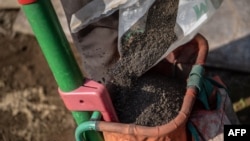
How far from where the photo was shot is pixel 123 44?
1439 millimetres

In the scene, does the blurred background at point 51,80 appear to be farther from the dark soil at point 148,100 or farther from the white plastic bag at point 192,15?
the white plastic bag at point 192,15

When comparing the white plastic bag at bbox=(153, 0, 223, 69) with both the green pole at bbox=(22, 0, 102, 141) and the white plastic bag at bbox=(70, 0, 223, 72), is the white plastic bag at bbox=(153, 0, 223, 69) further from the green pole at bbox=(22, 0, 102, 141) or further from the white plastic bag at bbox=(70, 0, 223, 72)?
the green pole at bbox=(22, 0, 102, 141)

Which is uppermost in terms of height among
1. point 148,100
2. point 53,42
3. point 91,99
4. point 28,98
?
point 53,42

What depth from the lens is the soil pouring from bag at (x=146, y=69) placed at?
1.44 m

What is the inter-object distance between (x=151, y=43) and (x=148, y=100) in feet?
0.67

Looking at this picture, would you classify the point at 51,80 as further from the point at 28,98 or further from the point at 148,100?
the point at 148,100

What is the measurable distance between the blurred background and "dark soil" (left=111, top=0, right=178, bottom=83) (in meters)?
0.73

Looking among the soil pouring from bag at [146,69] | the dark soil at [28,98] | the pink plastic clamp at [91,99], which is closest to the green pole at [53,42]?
the pink plastic clamp at [91,99]

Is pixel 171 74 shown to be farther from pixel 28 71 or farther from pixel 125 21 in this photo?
pixel 28 71

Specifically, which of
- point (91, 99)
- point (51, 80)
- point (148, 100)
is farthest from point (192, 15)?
point (51, 80)

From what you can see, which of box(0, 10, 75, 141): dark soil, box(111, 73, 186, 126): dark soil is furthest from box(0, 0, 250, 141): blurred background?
box(111, 73, 186, 126): dark soil

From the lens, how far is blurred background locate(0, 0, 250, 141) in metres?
2.11

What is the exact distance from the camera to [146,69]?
1.49m

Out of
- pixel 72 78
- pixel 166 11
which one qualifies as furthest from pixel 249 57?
pixel 72 78
